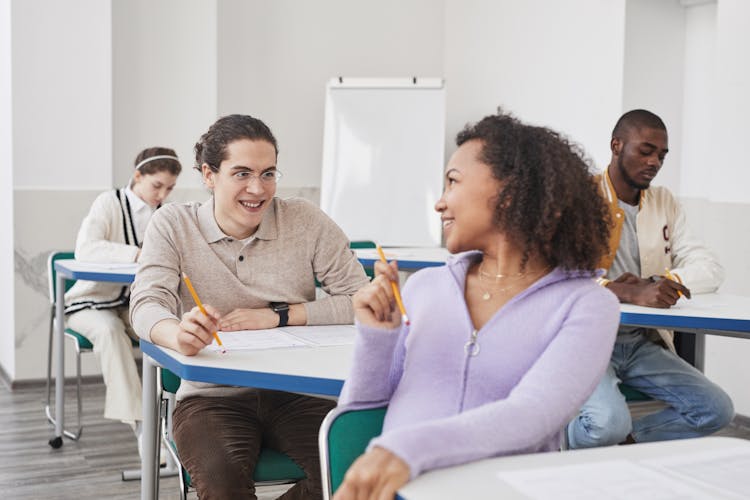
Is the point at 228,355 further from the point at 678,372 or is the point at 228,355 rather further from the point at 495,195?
the point at 678,372

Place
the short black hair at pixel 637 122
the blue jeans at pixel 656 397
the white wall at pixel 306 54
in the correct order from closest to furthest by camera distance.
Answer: the blue jeans at pixel 656 397 → the short black hair at pixel 637 122 → the white wall at pixel 306 54

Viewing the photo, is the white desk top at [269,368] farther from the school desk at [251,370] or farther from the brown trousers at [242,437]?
the brown trousers at [242,437]

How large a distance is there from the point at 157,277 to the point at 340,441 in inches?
41.5

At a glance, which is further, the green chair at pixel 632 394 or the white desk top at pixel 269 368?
the green chair at pixel 632 394

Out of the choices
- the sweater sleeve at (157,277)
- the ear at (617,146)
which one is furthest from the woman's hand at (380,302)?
the ear at (617,146)

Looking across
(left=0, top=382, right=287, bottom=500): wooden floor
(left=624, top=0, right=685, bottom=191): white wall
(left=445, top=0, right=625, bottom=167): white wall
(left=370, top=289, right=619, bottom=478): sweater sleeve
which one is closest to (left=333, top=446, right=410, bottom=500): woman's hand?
(left=370, top=289, right=619, bottom=478): sweater sleeve

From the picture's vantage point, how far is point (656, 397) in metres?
3.04

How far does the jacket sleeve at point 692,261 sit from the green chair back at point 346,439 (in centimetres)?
187

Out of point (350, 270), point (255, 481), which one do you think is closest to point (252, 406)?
point (255, 481)

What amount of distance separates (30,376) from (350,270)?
347 cm

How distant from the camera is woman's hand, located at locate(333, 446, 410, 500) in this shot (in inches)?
47.2

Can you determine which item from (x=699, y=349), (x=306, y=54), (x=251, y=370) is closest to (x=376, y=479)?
(x=251, y=370)

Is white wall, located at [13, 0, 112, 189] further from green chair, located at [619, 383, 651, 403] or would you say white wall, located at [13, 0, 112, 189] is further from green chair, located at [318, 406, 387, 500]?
green chair, located at [318, 406, 387, 500]

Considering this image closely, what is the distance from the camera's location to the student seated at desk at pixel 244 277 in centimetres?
231
